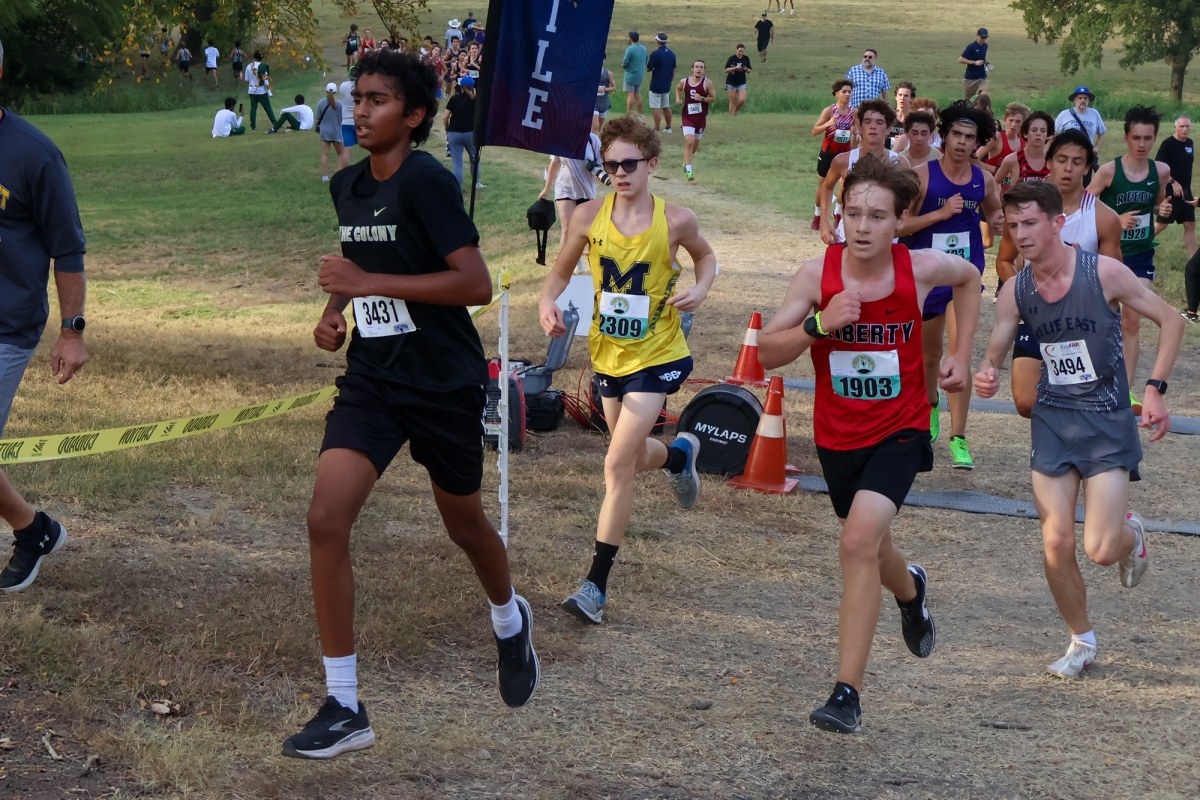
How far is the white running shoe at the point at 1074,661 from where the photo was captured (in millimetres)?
5102

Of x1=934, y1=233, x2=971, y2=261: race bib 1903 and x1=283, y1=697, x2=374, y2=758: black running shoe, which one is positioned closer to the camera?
x1=283, y1=697, x2=374, y2=758: black running shoe

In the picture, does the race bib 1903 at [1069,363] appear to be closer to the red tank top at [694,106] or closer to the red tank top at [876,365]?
the red tank top at [876,365]

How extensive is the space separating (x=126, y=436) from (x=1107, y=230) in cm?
570

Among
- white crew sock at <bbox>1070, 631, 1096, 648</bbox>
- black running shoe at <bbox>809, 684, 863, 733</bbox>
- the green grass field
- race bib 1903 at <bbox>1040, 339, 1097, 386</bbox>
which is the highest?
race bib 1903 at <bbox>1040, 339, 1097, 386</bbox>

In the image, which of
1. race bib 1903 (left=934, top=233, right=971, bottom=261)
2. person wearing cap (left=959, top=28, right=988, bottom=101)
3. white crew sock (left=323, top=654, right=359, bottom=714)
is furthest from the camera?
person wearing cap (left=959, top=28, right=988, bottom=101)

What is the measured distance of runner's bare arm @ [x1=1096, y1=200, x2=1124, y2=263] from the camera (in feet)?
23.2

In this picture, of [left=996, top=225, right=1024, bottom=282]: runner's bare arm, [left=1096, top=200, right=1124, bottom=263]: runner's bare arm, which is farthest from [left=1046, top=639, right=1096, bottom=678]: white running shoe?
[left=996, top=225, right=1024, bottom=282]: runner's bare arm

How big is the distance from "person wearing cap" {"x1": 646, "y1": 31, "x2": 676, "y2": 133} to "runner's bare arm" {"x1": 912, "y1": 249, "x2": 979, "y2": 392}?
21.1 m

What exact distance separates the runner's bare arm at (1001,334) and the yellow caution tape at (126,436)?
7.26 ft

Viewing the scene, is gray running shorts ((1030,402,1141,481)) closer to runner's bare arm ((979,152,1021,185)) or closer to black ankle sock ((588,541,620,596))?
black ankle sock ((588,541,620,596))

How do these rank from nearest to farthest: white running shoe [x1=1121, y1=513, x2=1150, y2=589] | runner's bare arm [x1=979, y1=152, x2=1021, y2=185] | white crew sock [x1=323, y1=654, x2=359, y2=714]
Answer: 1. white crew sock [x1=323, y1=654, x2=359, y2=714]
2. white running shoe [x1=1121, y1=513, x2=1150, y2=589]
3. runner's bare arm [x1=979, y1=152, x2=1021, y2=185]

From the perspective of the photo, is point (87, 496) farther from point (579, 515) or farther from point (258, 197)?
point (258, 197)

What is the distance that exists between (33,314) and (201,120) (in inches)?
1363

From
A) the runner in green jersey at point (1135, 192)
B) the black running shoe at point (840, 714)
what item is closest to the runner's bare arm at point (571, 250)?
the black running shoe at point (840, 714)
